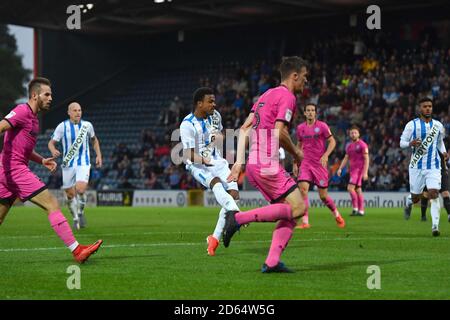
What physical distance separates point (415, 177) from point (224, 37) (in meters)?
34.3

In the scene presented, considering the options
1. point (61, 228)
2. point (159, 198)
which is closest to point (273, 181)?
point (61, 228)

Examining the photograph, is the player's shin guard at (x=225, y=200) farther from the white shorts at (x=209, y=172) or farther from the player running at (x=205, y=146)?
the white shorts at (x=209, y=172)

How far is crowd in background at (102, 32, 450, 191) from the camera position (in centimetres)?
3353

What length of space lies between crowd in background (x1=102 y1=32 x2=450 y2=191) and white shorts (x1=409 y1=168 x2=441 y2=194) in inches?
606

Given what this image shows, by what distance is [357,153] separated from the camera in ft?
87.6

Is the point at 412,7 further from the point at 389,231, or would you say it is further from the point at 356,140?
the point at 389,231

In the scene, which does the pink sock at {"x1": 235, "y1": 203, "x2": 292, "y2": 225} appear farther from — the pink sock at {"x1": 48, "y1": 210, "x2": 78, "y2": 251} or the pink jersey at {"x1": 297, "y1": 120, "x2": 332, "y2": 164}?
the pink jersey at {"x1": 297, "y1": 120, "x2": 332, "y2": 164}

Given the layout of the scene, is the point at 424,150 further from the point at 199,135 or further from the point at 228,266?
the point at 228,266

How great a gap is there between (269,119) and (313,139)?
34.1 feet

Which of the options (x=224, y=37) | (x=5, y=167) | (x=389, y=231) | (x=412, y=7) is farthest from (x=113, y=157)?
(x=5, y=167)

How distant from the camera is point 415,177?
1627cm

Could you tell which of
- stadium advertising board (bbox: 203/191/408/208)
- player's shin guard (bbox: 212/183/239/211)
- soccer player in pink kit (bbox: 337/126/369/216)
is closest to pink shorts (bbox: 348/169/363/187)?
soccer player in pink kit (bbox: 337/126/369/216)

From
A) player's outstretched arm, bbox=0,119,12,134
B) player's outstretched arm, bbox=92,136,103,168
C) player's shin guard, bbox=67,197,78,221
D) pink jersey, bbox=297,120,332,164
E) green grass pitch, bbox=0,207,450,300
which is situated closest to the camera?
green grass pitch, bbox=0,207,450,300

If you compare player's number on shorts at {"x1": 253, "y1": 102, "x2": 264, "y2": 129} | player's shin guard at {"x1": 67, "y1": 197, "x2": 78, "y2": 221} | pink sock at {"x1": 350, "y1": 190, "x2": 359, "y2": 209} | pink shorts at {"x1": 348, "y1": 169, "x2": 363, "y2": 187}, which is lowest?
pink sock at {"x1": 350, "y1": 190, "x2": 359, "y2": 209}
